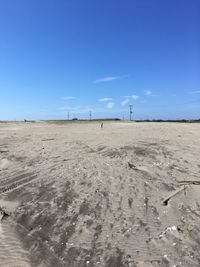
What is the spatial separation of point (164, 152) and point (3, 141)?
9.80 m

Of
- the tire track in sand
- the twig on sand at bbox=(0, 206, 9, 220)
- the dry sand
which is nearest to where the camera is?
the tire track in sand

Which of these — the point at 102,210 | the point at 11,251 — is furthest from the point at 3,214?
the point at 102,210

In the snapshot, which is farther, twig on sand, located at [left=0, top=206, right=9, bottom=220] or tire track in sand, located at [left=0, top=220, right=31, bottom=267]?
twig on sand, located at [left=0, top=206, right=9, bottom=220]

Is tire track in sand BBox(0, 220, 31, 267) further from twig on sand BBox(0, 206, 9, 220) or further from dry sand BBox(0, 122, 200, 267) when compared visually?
twig on sand BBox(0, 206, 9, 220)

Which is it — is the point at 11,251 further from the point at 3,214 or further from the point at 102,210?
the point at 102,210

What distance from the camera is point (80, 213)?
838 centimetres

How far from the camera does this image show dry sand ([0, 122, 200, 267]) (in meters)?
6.67

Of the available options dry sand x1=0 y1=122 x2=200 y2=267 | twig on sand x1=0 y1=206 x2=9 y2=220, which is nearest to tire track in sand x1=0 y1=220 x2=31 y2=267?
dry sand x1=0 y1=122 x2=200 y2=267

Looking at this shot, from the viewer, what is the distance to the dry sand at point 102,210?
6672mm

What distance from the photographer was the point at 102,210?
332 inches

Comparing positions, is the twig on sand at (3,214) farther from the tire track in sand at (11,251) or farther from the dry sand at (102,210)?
the tire track in sand at (11,251)

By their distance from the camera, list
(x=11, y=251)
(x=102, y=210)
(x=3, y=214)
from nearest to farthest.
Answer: (x=11, y=251), (x=102, y=210), (x=3, y=214)

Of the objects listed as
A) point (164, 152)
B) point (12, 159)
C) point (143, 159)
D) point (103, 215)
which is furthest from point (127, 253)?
point (12, 159)

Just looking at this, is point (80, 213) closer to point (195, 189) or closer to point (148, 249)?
point (148, 249)
